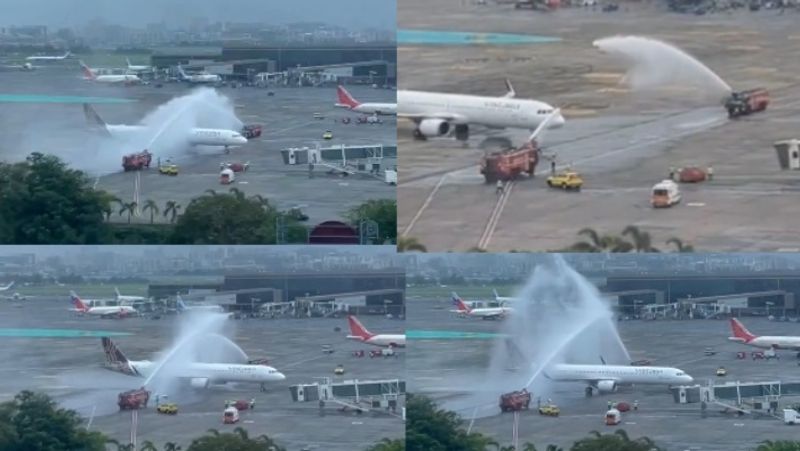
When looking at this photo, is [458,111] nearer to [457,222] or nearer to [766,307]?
[457,222]

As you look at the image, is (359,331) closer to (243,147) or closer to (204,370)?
(204,370)

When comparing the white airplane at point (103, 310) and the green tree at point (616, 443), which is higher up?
the white airplane at point (103, 310)

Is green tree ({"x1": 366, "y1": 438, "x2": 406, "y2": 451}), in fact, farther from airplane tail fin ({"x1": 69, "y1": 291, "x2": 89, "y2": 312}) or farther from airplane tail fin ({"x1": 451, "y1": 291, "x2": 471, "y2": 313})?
airplane tail fin ({"x1": 69, "y1": 291, "x2": 89, "y2": 312})

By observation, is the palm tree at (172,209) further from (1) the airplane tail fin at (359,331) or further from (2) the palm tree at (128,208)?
(1) the airplane tail fin at (359,331)

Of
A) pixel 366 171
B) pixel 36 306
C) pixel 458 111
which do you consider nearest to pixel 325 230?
pixel 366 171

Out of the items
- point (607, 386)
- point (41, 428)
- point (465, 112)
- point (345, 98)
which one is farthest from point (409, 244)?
point (41, 428)

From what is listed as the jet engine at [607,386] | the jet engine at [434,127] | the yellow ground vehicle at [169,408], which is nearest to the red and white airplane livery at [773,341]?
the jet engine at [607,386]
